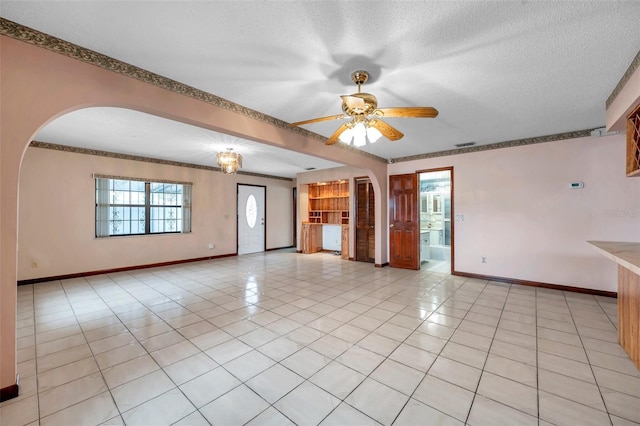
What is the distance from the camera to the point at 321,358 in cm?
227

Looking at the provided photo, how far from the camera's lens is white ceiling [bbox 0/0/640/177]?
169 centimetres

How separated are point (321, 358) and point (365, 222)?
4.72 m

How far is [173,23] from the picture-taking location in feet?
5.89

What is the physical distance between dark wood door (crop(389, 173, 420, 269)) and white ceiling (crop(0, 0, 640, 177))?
2456 mm

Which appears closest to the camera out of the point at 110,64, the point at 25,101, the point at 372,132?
the point at 25,101

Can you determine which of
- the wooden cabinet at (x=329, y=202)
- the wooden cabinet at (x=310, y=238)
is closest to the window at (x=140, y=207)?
the wooden cabinet at (x=310, y=238)

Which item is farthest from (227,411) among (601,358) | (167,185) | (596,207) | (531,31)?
(167,185)

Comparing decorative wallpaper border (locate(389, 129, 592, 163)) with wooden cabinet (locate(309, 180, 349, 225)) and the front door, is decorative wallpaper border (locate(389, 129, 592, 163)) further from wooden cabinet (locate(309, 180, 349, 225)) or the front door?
the front door

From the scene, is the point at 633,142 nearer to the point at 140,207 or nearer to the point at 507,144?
the point at 507,144

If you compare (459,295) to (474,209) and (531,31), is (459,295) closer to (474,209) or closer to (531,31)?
(474,209)

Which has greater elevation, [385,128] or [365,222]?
[385,128]

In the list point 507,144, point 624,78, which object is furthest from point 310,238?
point 624,78

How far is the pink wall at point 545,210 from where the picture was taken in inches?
151

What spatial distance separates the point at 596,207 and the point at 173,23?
5758mm
